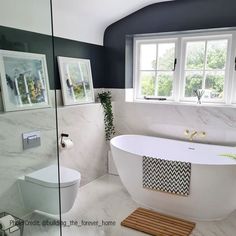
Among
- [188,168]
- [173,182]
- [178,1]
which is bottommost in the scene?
[173,182]

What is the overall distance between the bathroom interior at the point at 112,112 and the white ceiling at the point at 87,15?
16 millimetres

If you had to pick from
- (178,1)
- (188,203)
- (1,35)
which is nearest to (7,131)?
(1,35)

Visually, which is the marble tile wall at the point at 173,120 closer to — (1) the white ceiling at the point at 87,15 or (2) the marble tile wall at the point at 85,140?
(2) the marble tile wall at the point at 85,140

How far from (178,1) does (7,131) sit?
262 cm

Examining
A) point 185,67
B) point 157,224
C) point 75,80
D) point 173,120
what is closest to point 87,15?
point 75,80

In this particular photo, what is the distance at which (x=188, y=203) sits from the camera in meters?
2.56

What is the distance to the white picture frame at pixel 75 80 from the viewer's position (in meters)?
3.17

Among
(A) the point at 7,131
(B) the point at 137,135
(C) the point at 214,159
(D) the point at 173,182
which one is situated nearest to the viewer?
(A) the point at 7,131

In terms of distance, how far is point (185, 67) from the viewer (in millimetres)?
3551

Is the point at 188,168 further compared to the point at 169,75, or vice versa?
the point at 169,75

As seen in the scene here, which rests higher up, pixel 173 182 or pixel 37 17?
pixel 37 17

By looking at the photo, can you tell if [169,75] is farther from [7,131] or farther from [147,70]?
[7,131]

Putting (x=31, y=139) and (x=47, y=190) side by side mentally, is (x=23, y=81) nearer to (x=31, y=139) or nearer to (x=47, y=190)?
(x=31, y=139)

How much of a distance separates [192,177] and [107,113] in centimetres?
171
